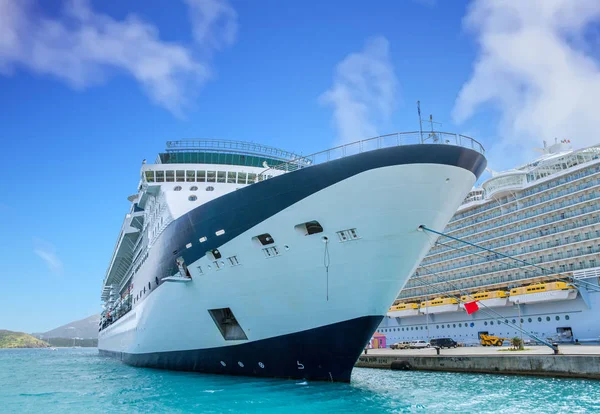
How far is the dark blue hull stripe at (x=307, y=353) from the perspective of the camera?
12656 mm

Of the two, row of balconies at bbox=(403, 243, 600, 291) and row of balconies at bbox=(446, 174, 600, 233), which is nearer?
row of balconies at bbox=(403, 243, 600, 291)

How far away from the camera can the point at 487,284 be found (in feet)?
133

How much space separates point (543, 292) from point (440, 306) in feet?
33.0

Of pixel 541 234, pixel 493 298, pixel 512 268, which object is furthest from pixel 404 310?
pixel 541 234

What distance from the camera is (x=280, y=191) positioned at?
→ 12.9 metres

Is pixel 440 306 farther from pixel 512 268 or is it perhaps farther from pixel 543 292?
pixel 543 292

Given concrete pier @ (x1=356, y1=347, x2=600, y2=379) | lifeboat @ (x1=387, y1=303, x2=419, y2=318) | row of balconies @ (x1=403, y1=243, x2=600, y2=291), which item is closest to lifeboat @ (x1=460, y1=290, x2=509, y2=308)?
row of balconies @ (x1=403, y1=243, x2=600, y2=291)

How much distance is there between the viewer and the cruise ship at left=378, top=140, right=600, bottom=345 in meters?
31.3

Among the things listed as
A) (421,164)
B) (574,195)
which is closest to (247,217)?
(421,164)

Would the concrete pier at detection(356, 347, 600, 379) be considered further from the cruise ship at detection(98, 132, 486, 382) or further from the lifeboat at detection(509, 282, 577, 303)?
the lifeboat at detection(509, 282, 577, 303)

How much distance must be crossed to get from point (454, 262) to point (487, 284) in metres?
4.90

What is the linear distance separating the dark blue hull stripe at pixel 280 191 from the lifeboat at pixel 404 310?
32461 millimetres

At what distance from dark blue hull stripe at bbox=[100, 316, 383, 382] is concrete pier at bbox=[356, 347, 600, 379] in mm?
8847

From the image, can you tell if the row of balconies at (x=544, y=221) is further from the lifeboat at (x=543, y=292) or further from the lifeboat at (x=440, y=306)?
the lifeboat at (x=440, y=306)
